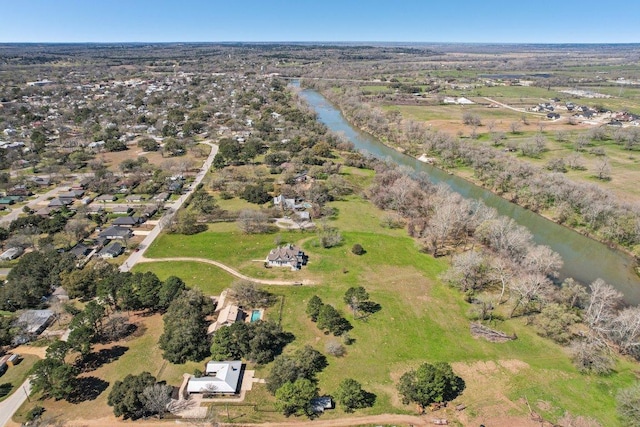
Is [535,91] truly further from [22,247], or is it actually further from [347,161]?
[22,247]

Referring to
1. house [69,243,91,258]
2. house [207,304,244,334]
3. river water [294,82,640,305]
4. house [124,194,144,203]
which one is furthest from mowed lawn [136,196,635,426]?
river water [294,82,640,305]

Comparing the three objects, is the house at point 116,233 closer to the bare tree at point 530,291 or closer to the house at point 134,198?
the house at point 134,198

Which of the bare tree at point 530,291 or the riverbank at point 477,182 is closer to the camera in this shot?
the bare tree at point 530,291

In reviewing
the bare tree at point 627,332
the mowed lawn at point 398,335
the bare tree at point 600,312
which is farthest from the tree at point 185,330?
the bare tree at point 627,332

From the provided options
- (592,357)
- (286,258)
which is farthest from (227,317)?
(592,357)

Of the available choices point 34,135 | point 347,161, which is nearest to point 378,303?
A: point 347,161

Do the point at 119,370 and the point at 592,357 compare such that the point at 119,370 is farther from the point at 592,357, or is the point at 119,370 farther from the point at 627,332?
the point at 627,332
